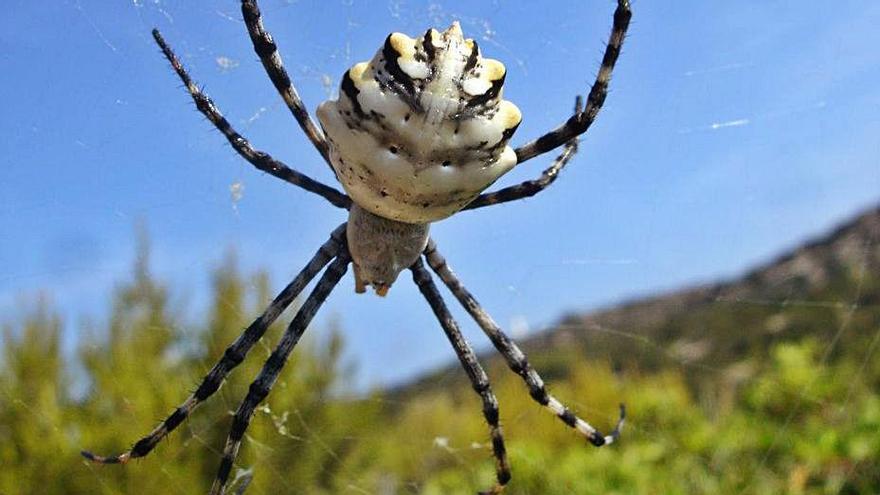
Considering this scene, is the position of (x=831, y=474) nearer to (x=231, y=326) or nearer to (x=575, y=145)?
(x=575, y=145)

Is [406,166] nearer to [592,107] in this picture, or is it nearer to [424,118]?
[424,118]

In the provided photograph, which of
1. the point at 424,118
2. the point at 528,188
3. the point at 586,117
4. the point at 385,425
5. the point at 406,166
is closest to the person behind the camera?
the point at 424,118

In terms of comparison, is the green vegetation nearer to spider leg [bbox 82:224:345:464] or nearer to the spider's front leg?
spider leg [bbox 82:224:345:464]

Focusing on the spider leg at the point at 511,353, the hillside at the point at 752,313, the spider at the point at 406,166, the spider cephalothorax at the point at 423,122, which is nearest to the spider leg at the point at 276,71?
the spider at the point at 406,166

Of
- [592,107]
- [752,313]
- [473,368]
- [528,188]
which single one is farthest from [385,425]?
[752,313]

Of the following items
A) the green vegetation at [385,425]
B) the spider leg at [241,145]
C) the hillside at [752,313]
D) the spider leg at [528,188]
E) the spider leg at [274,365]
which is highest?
the spider leg at [241,145]

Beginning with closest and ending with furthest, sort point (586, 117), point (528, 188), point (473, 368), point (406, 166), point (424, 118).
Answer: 1. point (424, 118)
2. point (406, 166)
3. point (586, 117)
4. point (528, 188)
5. point (473, 368)

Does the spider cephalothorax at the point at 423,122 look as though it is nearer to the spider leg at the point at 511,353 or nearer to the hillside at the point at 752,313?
the spider leg at the point at 511,353
